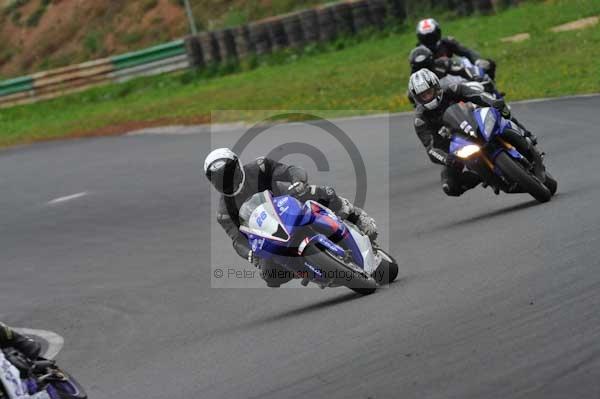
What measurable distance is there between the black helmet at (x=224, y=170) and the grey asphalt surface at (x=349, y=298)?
3.83ft

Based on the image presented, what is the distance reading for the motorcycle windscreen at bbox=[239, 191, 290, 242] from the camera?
9758 millimetres

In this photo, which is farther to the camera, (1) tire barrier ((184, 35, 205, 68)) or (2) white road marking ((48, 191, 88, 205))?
(1) tire barrier ((184, 35, 205, 68))

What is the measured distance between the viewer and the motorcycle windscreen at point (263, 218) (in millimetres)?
9758

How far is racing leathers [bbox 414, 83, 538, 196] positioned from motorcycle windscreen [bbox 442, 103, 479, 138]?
189mm

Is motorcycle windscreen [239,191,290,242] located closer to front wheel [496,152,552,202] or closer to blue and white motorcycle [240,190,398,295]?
blue and white motorcycle [240,190,398,295]

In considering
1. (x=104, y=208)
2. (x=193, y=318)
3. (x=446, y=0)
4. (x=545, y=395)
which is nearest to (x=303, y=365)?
(x=545, y=395)

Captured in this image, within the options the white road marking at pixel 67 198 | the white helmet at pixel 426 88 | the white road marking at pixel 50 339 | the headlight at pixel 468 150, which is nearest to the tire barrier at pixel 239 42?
the white road marking at pixel 67 198

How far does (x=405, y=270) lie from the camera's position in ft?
37.0

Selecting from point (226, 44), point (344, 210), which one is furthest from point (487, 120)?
point (226, 44)

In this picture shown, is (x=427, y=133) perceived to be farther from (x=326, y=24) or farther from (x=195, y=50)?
(x=195, y=50)

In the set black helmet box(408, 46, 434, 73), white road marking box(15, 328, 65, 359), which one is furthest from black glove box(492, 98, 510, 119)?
white road marking box(15, 328, 65, 359)

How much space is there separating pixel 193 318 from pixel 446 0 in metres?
23.8

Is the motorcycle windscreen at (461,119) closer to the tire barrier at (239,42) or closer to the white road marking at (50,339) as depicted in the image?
the white road marking at (50,339)

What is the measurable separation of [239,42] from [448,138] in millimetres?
23384
